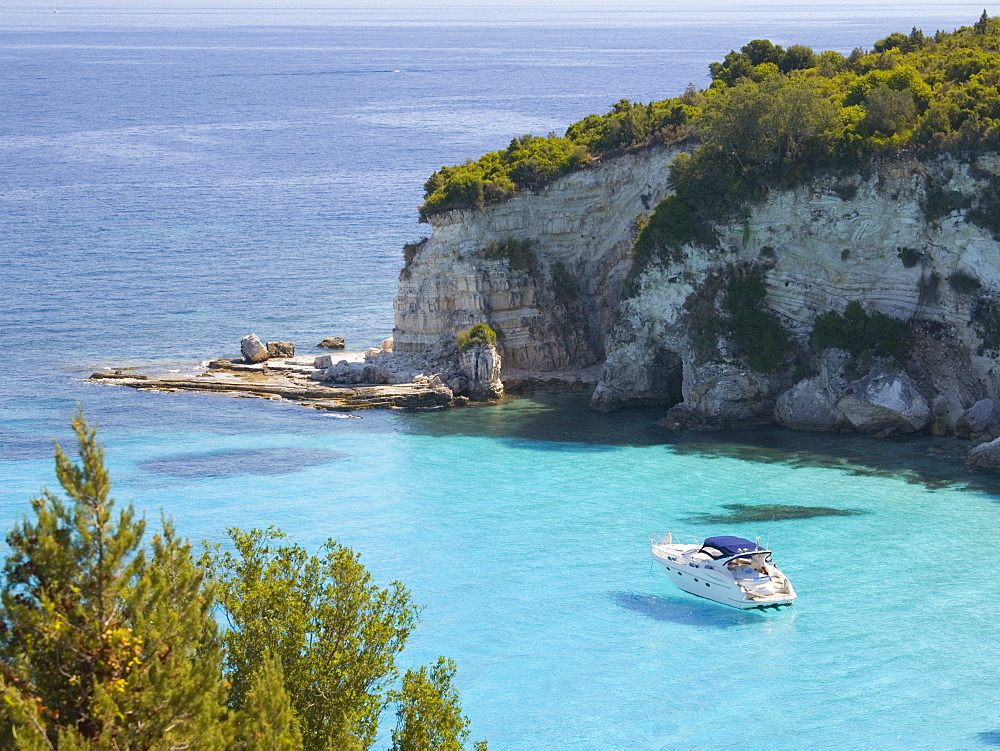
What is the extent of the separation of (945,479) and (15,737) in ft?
127

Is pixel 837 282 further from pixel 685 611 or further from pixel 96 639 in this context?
pixel 96 639

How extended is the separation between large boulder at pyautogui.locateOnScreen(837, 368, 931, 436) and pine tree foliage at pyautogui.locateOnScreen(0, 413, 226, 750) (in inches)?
1534

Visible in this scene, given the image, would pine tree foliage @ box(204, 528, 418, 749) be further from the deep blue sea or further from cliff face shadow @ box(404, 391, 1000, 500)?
cliff face shadow @ box(404, 391, 1000, 500)

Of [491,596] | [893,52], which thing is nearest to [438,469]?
[491,596]

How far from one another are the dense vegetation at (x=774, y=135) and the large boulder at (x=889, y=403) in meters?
6.90

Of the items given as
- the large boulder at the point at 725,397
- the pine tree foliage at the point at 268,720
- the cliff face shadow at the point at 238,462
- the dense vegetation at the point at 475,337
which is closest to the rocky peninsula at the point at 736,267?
the large boulder at the point at 725,397

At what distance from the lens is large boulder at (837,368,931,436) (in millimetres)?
50406

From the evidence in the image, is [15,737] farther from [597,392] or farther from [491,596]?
[597,392]

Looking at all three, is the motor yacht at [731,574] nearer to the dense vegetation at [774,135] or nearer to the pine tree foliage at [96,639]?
the dense vegetation at [774,135]

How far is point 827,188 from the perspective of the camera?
5281cm

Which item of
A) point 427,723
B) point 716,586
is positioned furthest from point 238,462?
point 427,723

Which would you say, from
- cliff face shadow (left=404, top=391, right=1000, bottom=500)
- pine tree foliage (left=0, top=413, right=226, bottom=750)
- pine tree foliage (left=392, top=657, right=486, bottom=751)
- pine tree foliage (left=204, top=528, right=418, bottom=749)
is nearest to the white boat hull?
cliff face shadow (left=404, top=391, right=1000, bottom=500)

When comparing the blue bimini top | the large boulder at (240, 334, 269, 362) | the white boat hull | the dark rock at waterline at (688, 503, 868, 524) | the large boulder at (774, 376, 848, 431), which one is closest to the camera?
the white boat hull

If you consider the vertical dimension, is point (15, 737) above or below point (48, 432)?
above
